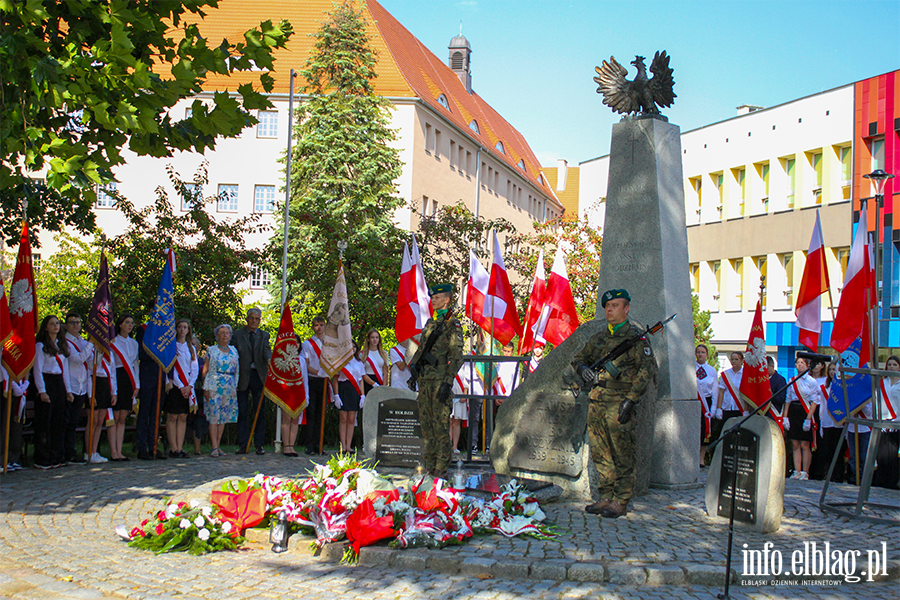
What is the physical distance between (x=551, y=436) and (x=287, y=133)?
33.3 metres

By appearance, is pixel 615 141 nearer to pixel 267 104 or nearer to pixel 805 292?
pixel 805 292

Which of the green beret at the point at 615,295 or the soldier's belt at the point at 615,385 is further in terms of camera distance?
the green beret at the point at 615,295

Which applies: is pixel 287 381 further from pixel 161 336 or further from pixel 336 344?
pixel 161 336

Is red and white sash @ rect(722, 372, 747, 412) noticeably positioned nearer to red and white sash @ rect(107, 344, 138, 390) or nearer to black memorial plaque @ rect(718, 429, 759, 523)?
black memorial plaque @ rect(718, 429, 759, 523)

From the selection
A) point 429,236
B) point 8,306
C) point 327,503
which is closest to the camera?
point 327,503

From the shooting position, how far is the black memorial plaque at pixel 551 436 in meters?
8.91

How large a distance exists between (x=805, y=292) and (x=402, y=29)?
166 feet

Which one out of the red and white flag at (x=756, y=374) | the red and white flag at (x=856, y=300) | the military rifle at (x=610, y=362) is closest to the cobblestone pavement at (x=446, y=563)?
the military rifle at (x=610, y=362)

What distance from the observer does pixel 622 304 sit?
8414 millimetres

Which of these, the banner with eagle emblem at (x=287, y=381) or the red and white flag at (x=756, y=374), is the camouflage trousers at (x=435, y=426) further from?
the red and white flag at (x=756, y=374)

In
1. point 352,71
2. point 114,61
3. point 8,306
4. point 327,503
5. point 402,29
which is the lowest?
point 327,503

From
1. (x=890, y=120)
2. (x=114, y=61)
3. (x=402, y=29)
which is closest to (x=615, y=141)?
(x=114, y=61)

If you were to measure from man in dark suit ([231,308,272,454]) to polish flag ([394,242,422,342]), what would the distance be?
2.34 metres

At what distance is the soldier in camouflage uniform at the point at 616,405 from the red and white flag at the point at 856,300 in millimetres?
3953
